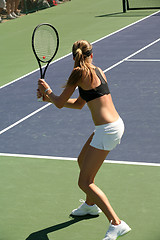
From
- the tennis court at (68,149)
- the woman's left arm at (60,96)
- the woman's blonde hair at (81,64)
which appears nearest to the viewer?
the woman's blonde hair at (81,64)

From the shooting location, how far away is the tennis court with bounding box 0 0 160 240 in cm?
590

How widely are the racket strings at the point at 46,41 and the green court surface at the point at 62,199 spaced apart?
5.03 feet

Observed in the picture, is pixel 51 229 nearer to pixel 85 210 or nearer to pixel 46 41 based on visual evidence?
pixel 85 210

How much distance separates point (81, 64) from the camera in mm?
5305

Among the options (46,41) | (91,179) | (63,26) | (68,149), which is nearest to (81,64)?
(91,179)

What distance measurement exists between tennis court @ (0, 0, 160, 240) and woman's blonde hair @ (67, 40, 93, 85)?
A: 1.55 meters

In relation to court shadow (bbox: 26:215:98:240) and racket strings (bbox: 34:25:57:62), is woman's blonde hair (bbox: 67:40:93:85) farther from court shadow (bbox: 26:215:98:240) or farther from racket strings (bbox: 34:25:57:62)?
court shadow (bbox: 26:215:98:240)

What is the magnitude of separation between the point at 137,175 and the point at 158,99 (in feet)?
11.2

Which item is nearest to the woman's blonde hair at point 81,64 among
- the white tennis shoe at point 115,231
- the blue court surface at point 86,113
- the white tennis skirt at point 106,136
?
the white tennis skirt at point 106,136

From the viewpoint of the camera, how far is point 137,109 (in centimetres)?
966

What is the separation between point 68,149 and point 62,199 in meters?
1.67

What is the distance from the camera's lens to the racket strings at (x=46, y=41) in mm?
6418

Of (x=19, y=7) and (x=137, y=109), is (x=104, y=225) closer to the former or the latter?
(x=137, y=109)

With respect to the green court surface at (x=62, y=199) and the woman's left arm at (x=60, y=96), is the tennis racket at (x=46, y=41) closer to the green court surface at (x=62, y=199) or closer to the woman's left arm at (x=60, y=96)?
the woman's left arm at (x=60, y=96)
